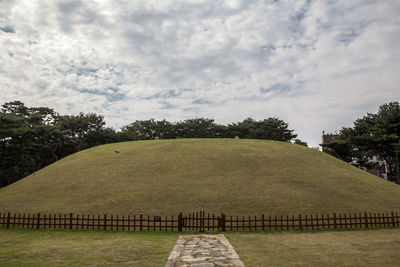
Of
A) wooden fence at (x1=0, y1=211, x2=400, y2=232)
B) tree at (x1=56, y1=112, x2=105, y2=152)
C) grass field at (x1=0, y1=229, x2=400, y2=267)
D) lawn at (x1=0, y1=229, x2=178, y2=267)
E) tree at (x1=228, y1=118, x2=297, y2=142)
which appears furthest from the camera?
tree at (x1=228, y1=118, x2=297, y2=142)

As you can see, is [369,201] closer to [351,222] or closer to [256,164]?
[351,222]

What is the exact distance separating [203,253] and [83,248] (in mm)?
5724

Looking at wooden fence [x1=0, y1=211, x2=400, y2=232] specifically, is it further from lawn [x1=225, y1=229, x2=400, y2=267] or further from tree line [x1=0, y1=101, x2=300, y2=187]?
tree line [x1=0, y1=101, x2=300, y2=187]

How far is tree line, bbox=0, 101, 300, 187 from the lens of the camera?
46562 mm

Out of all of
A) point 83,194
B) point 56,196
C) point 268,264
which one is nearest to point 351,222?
point 268,264

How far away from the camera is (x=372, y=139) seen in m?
47.9

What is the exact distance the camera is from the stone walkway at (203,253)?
352 inches

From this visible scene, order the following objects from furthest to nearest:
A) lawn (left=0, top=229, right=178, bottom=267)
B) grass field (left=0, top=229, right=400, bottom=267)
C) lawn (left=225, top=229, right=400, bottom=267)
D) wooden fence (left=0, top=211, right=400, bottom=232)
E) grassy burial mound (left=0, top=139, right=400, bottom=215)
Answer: grassy burial mound (left=0, top=139, right=400, bottom=215) < wooden fence (left=0, top=211, right=400, bottom=232) < lawn (left=0, top=229, right=178, bottom=267) < grass field (left=0, top=229, right=400, bottom=267) < lawn (left=225, top=229, right=400, bottom=267)

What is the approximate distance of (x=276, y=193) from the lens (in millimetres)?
21531

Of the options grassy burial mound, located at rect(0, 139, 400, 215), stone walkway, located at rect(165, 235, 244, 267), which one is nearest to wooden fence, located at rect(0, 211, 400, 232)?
grassy burial mound, located at rect(0, 139, 400, 215)

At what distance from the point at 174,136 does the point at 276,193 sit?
5406 cm

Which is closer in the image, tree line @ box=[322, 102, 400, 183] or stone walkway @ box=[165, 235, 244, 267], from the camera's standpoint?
stone walkway @ box=[165, 235, 244, 267]

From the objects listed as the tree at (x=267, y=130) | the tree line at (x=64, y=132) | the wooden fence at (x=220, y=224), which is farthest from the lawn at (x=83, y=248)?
the tree at (x=267, y=130)

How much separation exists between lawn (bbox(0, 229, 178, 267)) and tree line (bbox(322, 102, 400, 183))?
46302mm
